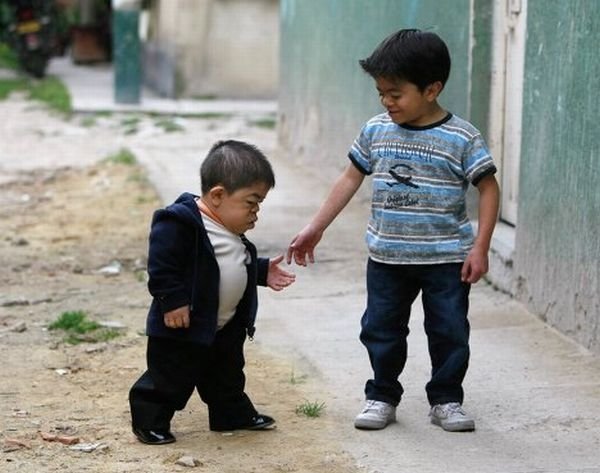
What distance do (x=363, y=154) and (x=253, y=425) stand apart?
3.39 feet

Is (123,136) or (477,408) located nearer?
(477,408)

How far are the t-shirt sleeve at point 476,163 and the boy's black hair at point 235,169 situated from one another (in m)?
0.67

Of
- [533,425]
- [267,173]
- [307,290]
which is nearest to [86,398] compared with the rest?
[267,173]

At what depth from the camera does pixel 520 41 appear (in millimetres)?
7602

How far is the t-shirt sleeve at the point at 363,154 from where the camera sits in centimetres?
514

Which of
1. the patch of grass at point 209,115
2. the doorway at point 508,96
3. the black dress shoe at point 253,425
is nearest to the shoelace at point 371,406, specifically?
the black dress shoe at point 253,425

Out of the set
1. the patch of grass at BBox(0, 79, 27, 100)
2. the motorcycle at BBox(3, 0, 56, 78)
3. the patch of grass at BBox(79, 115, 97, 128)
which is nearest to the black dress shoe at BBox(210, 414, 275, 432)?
the patch of grass at BBox(79, 115, 97, 128)

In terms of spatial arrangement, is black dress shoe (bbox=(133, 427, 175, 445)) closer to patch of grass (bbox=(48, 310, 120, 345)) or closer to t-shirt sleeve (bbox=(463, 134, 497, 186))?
t-shirt sleeve (bbox=(463, 134, 497, 186))

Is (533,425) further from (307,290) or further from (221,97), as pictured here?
(221,97)

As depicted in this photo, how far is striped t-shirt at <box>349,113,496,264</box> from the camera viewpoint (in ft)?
16.4

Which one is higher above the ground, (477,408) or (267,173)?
(267,173)

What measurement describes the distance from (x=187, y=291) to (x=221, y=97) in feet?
47.5

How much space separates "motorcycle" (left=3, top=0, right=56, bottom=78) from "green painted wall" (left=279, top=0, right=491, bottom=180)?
9.36 m

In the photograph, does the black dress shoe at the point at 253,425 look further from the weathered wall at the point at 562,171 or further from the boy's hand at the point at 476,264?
the weathered wall at the point at 562,171
